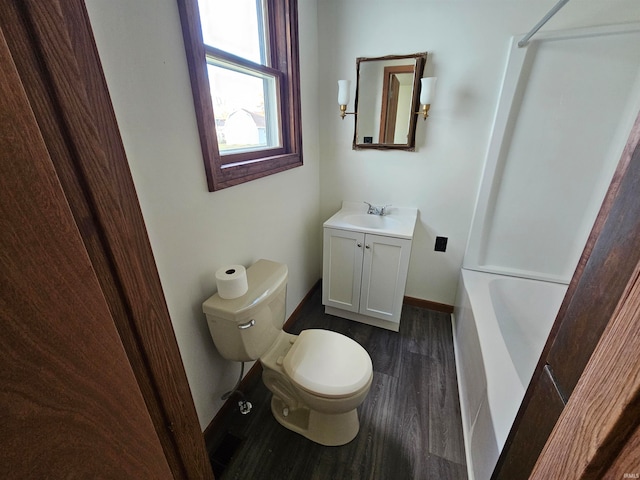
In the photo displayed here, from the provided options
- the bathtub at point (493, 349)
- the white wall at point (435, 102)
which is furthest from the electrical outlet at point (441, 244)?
the bathtub at point (493, 349)

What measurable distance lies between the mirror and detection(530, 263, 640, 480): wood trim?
1.69 m

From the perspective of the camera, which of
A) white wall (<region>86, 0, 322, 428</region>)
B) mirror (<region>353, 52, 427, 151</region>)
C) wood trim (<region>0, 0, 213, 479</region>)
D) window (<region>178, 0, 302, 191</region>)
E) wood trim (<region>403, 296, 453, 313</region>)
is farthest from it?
wood trim (<region>403, 296, 453, 313</region>)

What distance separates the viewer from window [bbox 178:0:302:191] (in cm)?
94

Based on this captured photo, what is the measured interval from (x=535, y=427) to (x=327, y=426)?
40.8 inches

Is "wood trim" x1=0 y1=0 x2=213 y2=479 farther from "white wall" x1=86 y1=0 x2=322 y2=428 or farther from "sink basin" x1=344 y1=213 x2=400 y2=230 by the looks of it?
"sink basin" x1=344 y1=213 x2=400 y2=230

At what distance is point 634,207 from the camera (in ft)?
1.03

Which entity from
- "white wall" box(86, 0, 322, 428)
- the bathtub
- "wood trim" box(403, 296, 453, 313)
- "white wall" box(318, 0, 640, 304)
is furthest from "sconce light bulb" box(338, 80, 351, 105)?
"wood trim" box(403, 296, 453, 313)

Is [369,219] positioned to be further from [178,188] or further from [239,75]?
[178,188]

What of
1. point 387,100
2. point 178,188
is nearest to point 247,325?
point 178,188

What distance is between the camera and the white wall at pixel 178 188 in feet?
2.35

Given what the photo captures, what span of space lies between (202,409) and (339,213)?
1.47 metres

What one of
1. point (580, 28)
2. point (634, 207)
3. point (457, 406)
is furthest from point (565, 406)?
point (580, 28)

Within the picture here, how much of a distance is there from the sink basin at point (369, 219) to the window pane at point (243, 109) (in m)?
0.67

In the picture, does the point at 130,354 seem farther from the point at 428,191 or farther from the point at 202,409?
the point at 428,191
